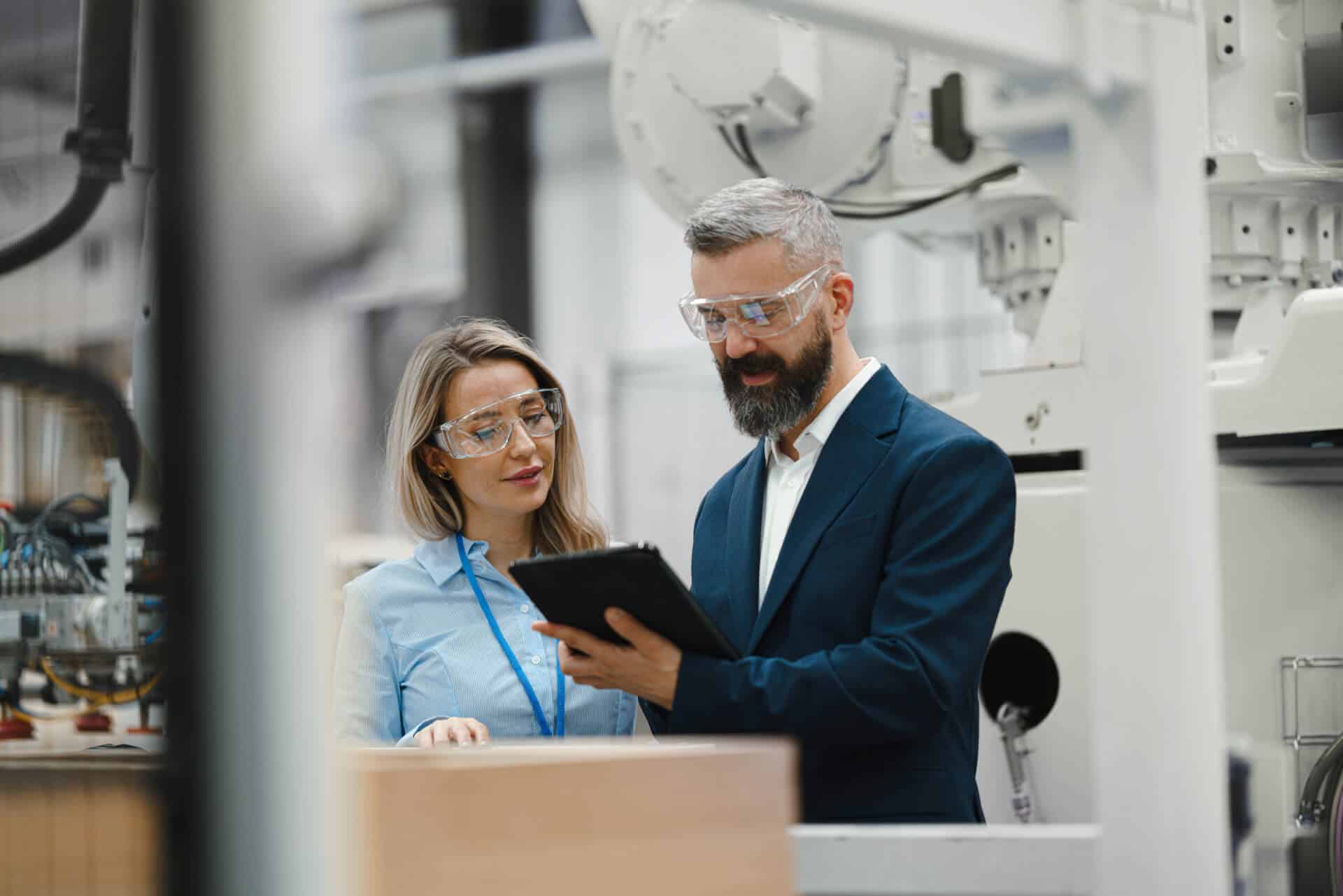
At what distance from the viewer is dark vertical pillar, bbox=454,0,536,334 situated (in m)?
9.27

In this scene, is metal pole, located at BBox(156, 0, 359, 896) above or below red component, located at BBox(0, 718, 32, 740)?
above

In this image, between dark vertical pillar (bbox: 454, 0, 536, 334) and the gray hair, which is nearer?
the gray hair

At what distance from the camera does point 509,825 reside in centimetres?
88

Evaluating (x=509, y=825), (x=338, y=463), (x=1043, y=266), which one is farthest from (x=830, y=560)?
(x=1043, y=266)

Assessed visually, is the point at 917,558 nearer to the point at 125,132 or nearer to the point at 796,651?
the point at 796,651

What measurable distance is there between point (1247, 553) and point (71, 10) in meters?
2.06

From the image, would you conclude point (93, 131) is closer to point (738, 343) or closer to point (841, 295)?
point (738, 343)

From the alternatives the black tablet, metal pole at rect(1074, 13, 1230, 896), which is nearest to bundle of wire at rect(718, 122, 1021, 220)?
the black tablet

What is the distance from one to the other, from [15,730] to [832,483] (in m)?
1.06

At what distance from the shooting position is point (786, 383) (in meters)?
1.84

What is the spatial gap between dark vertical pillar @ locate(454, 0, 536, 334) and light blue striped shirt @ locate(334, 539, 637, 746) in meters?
7.31

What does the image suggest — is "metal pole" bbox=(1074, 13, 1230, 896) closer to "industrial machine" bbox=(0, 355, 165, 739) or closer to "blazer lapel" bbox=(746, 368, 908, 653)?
"blazer lapel" bbox=(746, 368, 908, 653)

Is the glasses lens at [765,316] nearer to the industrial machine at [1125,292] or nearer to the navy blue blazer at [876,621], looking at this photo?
the navy blue blazer at [876,621]

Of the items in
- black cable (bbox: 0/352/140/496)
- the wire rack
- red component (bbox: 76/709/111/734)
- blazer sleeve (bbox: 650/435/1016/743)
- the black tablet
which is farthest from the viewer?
the wire rack
